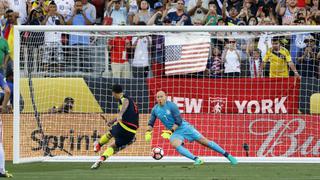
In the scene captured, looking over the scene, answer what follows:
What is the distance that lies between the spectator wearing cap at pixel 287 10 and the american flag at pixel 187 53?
307 cm

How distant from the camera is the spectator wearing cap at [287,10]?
23.5 m

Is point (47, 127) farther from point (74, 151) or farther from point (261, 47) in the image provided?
point (261, 47)

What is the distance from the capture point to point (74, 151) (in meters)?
A: 21.4

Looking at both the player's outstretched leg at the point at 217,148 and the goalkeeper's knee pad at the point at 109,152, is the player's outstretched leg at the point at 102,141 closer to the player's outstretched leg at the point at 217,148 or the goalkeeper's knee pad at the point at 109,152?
the goalkeeper's knee pad at the point at 109,152

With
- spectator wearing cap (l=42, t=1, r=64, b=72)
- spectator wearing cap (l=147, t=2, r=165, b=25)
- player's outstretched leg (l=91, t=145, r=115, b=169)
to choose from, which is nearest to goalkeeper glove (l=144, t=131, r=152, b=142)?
player's outstretched leg (l=91, t=145, r=115, b=169)

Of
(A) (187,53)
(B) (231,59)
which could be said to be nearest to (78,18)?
(A) (187,53)

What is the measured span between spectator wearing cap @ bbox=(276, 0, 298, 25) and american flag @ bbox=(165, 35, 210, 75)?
307cm

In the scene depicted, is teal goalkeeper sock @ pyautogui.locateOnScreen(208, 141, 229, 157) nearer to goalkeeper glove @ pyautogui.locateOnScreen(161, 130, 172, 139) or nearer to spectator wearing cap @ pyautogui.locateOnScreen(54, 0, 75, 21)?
goalkeeper glove @ pyautogui.locateOnScreen(161, 130, 172, 139)

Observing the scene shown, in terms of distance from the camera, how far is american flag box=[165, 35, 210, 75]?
2106 cm

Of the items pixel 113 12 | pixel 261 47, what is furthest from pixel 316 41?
pixel 113 12

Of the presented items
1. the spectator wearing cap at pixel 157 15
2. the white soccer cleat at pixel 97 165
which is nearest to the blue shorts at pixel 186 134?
the white soccer cleat at pixel 97 165

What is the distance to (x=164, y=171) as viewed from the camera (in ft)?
58.7

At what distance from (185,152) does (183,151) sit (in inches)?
3.0

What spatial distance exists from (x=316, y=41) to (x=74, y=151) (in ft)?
18.9
